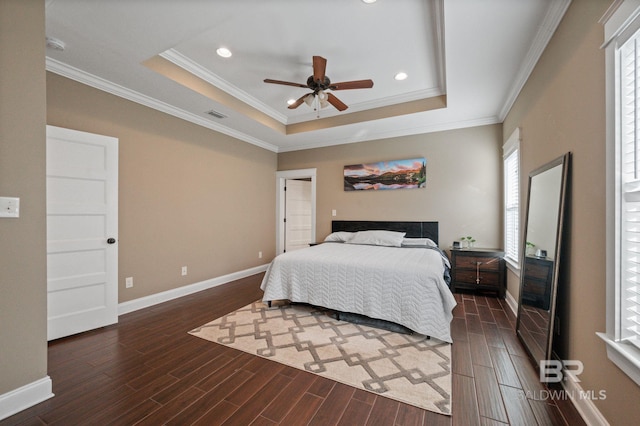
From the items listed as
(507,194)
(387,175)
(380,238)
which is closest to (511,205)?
(507,194)

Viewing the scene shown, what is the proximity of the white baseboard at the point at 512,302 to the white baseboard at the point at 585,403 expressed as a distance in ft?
4.40

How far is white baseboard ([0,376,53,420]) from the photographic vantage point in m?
1.47

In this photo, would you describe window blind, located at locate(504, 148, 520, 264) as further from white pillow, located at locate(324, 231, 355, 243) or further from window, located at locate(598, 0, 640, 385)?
white pillow, located at locate(324, 231, 355, 243)

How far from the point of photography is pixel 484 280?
3570mm

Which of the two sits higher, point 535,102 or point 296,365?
point 535,102

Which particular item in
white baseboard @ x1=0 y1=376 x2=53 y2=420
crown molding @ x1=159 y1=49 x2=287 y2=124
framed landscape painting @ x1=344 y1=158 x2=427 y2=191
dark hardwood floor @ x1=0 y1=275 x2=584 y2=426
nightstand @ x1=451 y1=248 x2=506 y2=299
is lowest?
dark hardwood floor @ x1=0 y1=275 x2=584 y2=426

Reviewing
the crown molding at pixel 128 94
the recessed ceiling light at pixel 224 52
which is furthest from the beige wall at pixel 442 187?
the recessed ceiling light at pixel 224 52

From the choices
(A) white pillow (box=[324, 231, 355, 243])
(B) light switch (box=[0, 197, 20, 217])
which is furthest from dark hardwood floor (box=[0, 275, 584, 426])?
(A) white pillow (box=[324, 231, 355, 243])

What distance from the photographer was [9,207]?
1521 millimetres

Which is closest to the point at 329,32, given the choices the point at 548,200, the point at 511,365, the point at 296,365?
the point at 548,200

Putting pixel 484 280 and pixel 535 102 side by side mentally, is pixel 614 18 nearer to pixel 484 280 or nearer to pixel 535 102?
pixel 535 102

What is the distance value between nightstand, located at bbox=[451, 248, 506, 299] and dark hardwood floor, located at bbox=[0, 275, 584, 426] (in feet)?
3.69

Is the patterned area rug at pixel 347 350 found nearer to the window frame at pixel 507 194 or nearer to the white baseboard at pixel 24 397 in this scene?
the white baseboard at pixel 24 397

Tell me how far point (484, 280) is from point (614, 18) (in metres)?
3.13
